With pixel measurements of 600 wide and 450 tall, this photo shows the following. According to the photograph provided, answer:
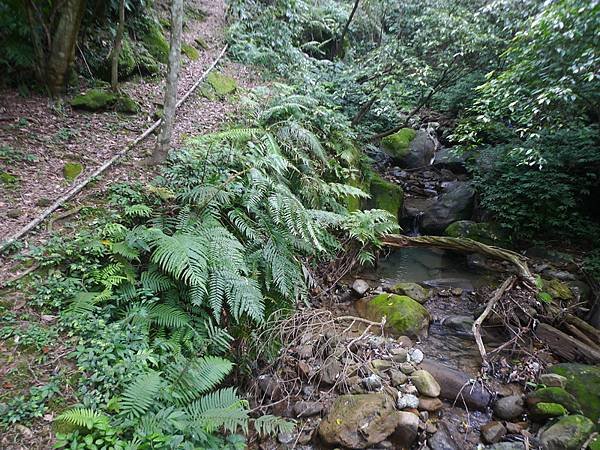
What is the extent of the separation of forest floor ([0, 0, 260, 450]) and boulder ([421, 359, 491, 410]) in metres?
3.74

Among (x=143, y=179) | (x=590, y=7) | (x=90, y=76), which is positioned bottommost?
(x=143, y=179)

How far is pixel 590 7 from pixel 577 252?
15.7ft

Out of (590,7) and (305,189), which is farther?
(305,189)

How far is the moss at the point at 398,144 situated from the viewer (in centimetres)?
1130

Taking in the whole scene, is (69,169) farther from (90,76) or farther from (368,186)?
(368,186)

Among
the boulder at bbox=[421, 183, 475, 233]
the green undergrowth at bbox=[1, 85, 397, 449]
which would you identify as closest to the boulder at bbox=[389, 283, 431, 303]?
the green undergrowth at bbox=[1, 85, 397, 449]

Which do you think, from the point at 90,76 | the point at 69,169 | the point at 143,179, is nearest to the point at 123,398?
the point at 143,179

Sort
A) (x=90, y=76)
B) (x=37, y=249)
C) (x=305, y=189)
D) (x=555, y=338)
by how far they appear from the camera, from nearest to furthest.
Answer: (x=37, y=249) → (x=555, y=338) → (x=305, y=189) → (x=90, y=76)

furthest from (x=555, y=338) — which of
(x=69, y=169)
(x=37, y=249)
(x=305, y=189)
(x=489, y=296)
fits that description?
(x=69, y=169)

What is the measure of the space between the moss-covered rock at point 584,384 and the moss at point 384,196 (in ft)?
14.9

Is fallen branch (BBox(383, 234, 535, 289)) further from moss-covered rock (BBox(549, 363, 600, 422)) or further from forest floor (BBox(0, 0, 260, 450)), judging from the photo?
forest floor (BBox(0, 0, 260, 450))

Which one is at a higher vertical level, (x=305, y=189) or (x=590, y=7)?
(x=590, y=7)

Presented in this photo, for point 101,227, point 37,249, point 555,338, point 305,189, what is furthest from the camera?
point 305,189

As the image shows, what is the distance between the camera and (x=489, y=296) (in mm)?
5758
